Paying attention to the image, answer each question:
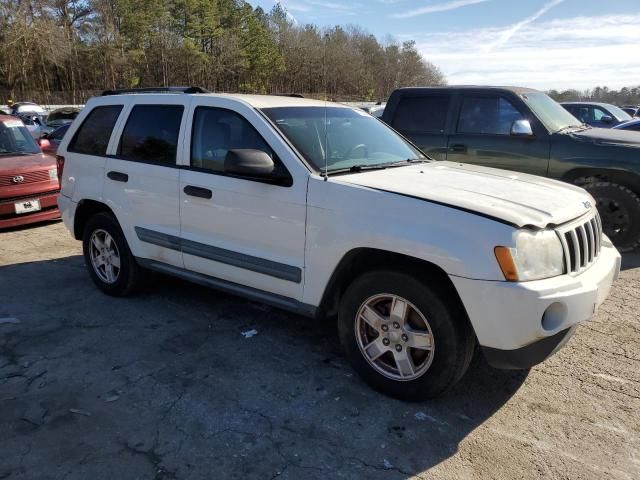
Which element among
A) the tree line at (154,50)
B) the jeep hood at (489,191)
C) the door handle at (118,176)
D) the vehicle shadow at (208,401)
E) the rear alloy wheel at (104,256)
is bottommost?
the vehicle shadow at (208,401)

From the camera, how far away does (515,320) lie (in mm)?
2660

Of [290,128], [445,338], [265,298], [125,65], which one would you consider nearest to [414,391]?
[445,338]

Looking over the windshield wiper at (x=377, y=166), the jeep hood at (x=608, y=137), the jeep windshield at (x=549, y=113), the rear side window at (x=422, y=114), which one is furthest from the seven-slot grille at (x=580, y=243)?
the rear side window at (x=422, y=114)

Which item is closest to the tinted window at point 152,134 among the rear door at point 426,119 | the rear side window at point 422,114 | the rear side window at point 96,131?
the rear side window at point 96,131

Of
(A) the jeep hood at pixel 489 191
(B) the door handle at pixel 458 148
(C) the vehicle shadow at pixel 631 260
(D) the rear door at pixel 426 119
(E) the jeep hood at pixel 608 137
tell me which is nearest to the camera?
(A) the jeep hood at pixel 489 191

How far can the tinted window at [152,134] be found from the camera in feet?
14.0

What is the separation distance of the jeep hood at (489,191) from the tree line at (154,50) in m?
45.5

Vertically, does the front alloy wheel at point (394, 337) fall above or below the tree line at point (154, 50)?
below

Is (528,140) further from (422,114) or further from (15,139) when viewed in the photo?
(15,139)

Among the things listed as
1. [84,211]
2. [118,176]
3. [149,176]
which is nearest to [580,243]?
[149,176]

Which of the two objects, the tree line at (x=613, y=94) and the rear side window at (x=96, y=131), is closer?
the rear side window at (x=96, y=131)

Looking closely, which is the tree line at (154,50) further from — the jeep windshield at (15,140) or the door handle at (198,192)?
the door handle at (198,192)

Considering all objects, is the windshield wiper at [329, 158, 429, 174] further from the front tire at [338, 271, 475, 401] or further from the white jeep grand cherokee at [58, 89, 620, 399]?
the front tire at [338, 271, 475, 401]

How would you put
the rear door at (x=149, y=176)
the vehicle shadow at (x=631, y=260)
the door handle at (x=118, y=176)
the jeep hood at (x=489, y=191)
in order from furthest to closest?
the vehicle shadow at (x=631, y=260) → the door handle at (x=118, y=176) → the rear door at (x=149, y=176) → the jeep hood at (x=489, y=191)
